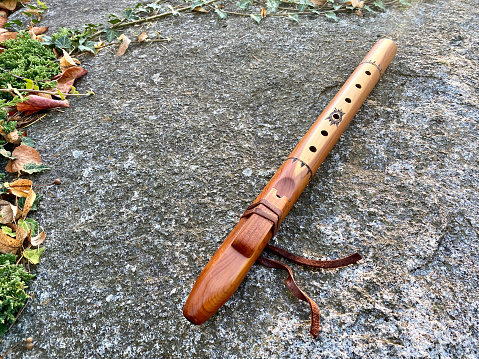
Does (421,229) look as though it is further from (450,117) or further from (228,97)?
(228,97)

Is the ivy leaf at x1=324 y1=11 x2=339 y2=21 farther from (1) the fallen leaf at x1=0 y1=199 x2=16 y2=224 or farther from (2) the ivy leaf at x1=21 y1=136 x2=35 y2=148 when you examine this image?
(1) the fallen leaf at x1=0 y1=199 x2=16 y2=224

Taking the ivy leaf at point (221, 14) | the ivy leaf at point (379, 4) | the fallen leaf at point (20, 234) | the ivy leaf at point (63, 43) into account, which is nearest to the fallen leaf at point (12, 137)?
the fallen leaf at point (20, 234)

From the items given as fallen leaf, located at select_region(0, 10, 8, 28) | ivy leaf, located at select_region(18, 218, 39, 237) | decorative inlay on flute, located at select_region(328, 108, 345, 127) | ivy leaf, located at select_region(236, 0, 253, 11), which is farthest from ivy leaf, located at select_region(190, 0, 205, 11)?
ivy leaf, located at select_region(18, 218, 39, 237)

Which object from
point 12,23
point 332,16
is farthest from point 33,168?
point 332,16

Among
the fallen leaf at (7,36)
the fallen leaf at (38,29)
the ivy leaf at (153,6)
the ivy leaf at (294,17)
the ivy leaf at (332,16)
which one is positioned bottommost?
the fallen leaf at (38,29)

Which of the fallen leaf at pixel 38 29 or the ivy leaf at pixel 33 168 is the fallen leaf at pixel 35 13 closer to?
the fallen leaf at pixel 38 29

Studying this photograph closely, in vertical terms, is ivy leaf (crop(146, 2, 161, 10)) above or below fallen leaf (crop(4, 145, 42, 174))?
above
